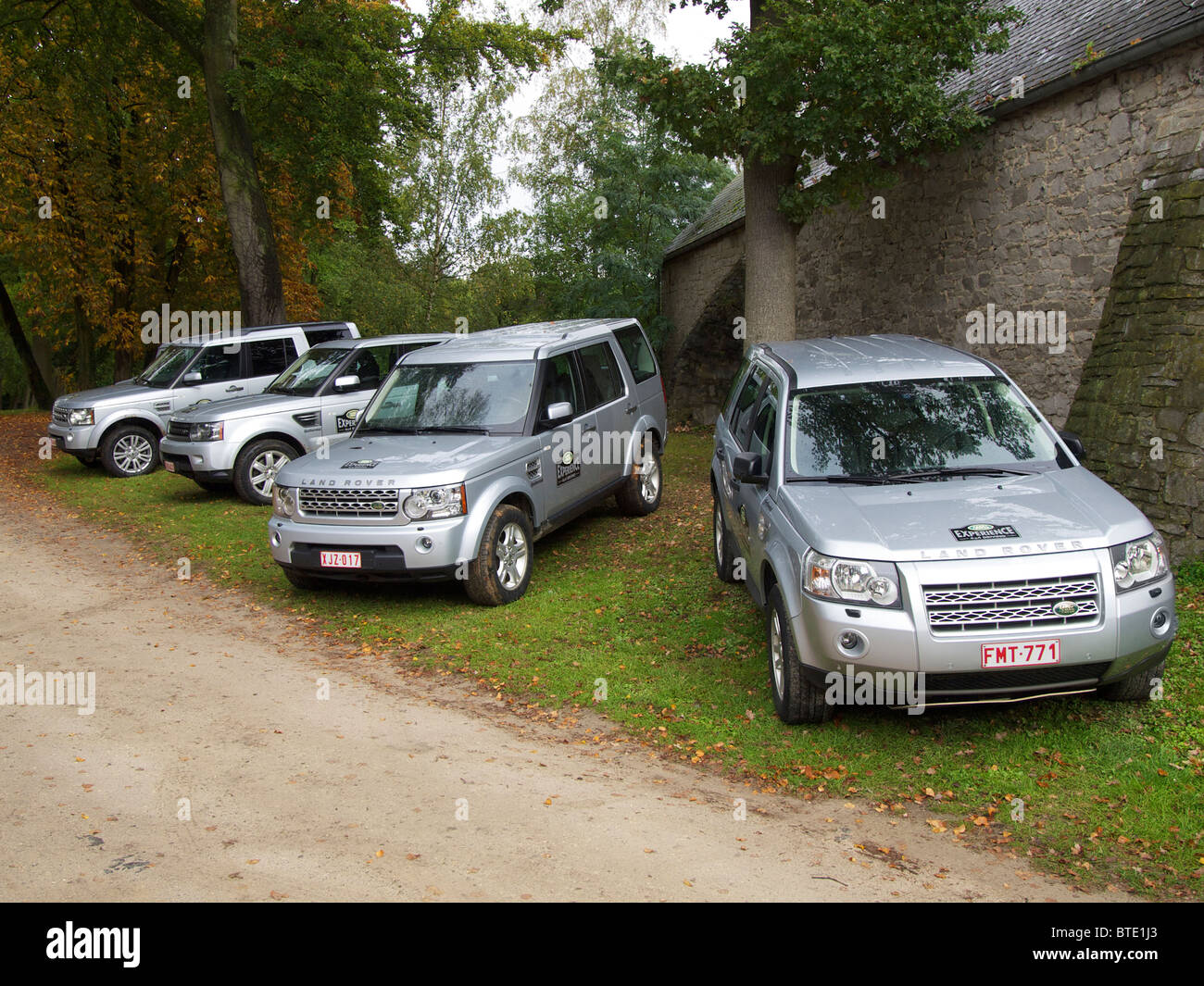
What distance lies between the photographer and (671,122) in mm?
12266

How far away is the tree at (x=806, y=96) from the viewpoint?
10.8 meters

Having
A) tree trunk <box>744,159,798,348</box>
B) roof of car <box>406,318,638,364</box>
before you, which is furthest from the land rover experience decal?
tree trunk <box>744,159,798,348</box>

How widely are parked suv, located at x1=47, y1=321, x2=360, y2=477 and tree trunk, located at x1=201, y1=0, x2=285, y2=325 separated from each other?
2938mm

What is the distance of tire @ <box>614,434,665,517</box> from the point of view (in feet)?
35.8

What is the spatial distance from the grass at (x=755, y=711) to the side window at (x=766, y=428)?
143 centimetres

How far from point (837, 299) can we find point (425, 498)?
10941 millimetres

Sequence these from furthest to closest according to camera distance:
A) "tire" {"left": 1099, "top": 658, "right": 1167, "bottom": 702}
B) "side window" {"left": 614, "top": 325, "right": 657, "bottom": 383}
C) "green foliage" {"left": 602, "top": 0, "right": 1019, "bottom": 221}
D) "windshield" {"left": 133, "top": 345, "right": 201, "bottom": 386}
A: 1. "windshield" {"left": 133, "top": 345, "right": 201, "bottom": 386}
2. "side window" {"left": 614, "top": 325, "right": 657, "bottom": 383}
3. "green foliage" {"left": 602, "top": 0, "right": 1019, "bottom": 221}
4. "tire" {"left": 1099, "top": 658, "right": 1167, "bottom": 702}

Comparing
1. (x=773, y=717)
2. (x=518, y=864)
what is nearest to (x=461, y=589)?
(x=773, y=717)

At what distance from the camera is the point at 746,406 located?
7934 mm

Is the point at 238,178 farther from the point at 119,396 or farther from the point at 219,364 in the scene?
the point at 119,396

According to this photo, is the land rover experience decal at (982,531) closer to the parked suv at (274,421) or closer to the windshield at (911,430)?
the windshield at (911,430)

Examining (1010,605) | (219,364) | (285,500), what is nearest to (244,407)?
(219,364)

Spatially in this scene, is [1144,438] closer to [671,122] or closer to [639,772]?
[639,772]

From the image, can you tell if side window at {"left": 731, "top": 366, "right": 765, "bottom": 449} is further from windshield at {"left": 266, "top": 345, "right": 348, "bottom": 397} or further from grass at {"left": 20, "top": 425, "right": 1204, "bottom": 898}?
windshield at {"left": 266, "top": 345, "right": 348, "bottom": 397}
